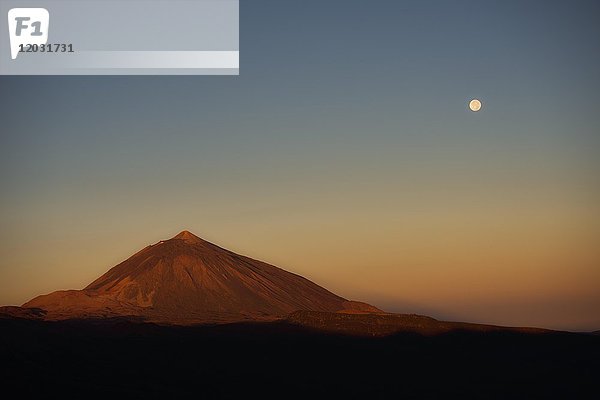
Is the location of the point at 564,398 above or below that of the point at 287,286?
below

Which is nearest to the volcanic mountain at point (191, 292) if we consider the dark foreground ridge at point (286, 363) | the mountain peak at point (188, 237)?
the mountain peak at point (188, 237)

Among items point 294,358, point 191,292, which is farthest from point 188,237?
point 294,358

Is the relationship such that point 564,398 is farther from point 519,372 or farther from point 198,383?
point 198,383

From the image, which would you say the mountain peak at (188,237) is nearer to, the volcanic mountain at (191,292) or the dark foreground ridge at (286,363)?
the volcanic mountain at (191,292)

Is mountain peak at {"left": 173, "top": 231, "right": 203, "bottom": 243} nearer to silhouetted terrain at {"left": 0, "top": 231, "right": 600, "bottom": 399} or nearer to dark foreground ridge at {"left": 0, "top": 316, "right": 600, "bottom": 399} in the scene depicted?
silhouetted terrain at {"left": 0, "top": 231, "right": 600, "bottom": 399}

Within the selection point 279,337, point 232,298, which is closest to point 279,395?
point 279,337

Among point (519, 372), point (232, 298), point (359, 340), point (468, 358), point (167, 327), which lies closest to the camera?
point (519, 372)
